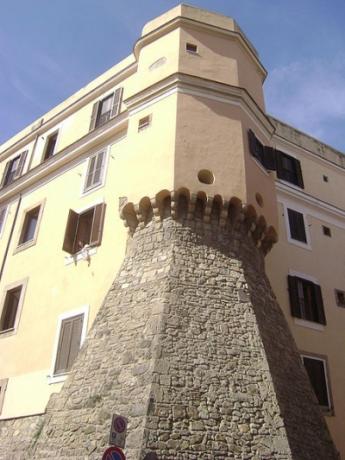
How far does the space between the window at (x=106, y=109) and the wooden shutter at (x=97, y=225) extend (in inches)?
153

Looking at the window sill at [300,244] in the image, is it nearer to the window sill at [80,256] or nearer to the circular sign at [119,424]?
the window sill at [80,256]

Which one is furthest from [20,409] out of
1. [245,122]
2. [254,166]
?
[245,122]

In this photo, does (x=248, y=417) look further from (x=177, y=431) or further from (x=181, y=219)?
(x=181, y=219)

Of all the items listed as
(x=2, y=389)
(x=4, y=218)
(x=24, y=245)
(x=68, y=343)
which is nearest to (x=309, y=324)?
(x=68, y=343)

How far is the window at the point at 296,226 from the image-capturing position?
55.4 ft

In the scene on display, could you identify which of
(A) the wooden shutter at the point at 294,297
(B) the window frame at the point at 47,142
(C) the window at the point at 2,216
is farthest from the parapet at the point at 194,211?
(C) the window at the point at 2,216

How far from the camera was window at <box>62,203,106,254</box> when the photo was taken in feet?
47.0

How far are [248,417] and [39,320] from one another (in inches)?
295

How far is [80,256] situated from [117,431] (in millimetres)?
7604

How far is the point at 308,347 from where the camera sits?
14383 millimetres

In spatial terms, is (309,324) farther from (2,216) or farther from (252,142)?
(2,216)

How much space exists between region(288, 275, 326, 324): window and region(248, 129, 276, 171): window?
3.63 metres

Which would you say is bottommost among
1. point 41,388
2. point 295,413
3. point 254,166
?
point 295,413

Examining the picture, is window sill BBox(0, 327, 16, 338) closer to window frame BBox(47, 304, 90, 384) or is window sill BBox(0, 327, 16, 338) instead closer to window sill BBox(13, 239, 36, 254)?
window frame BBox(47, 304, 90, 384)
